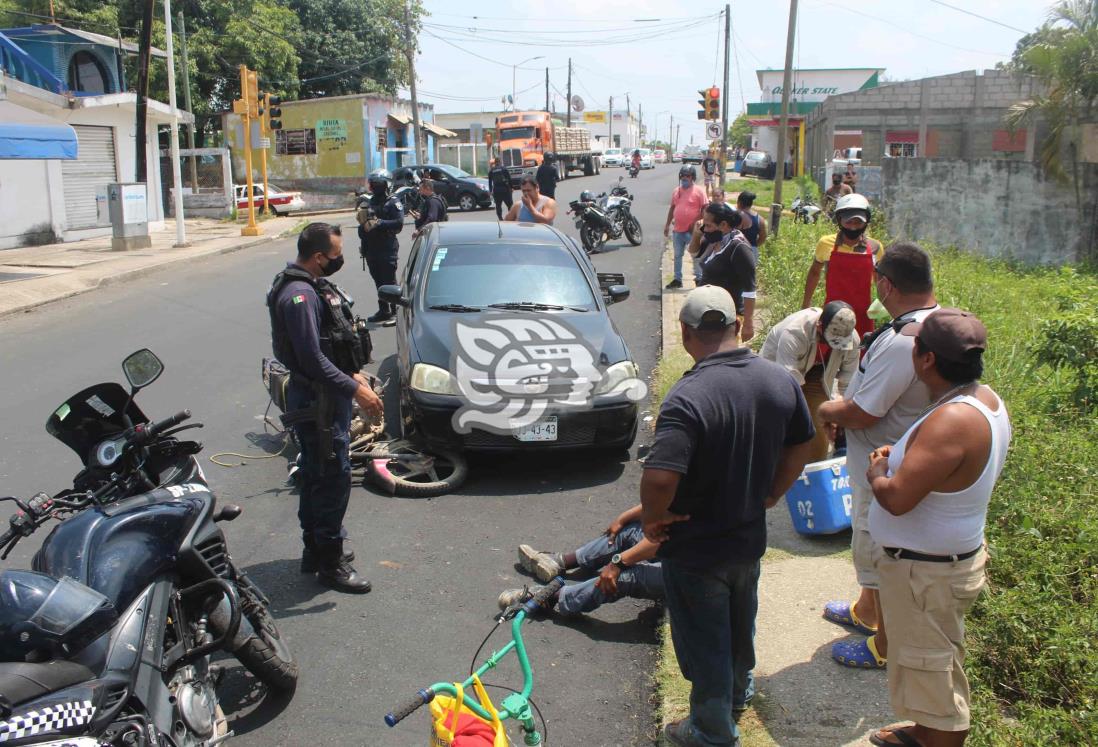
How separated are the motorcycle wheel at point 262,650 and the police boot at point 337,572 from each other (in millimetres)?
958

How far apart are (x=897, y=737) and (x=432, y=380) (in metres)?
3.88

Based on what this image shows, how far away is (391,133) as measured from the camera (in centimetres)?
4094

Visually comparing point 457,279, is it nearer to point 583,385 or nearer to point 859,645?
point 583,385

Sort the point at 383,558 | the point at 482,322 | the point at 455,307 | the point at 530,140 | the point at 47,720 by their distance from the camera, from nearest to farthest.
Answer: the point at 47,720
the point at 383,558
the point at 482,322
the point at 455,307
the point at 530,140

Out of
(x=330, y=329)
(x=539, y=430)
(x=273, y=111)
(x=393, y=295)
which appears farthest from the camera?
(x=273, y=111)

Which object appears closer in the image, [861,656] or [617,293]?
[861,656]

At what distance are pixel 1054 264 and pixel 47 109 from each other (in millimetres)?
21227

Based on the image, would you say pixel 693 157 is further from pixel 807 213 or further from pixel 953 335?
pixel 953 335

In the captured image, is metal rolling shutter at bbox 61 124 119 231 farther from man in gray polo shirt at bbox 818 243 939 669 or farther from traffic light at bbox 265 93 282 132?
man in gray polo shirt at bbox 818 243 939 669

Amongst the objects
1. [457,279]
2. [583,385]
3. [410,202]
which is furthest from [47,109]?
[583,385]

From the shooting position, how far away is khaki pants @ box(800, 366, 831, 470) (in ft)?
17.3

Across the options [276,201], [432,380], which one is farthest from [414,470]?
[276,201]

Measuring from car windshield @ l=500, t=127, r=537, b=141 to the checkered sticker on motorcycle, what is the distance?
41931mm

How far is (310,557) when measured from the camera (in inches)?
196
